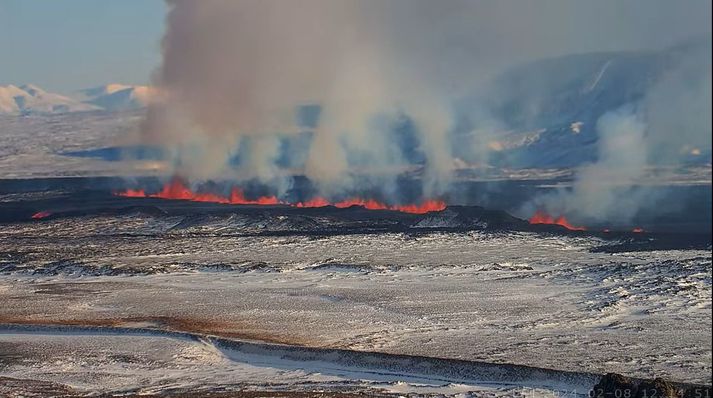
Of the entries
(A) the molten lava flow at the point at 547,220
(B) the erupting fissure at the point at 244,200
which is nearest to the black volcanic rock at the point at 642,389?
(A) the molten lava flow at the point at 547,220

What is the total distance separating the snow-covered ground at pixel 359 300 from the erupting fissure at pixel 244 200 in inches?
1178

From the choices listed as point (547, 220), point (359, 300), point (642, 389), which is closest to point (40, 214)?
point (547, 220)

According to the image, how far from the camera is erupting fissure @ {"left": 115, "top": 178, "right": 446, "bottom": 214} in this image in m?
135

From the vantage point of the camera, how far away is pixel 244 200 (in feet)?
486

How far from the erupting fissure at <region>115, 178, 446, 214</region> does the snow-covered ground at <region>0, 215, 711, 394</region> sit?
2992 centimetres

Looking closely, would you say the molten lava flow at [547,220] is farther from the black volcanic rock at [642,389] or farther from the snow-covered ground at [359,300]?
the black volcanic rock at [642,389]

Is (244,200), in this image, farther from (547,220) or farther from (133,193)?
(547,220)

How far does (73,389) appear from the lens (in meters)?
45.9

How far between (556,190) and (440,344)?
85317 millimetres

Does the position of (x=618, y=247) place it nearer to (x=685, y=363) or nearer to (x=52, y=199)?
(x=685, y=363)

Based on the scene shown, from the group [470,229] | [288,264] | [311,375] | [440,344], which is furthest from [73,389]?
[470,229]

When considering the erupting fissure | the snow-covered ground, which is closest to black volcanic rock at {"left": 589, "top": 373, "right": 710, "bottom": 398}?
the snow-covered ground

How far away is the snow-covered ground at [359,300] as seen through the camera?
50719mm

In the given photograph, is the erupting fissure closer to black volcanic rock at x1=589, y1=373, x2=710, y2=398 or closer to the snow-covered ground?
the snow-covered ground
